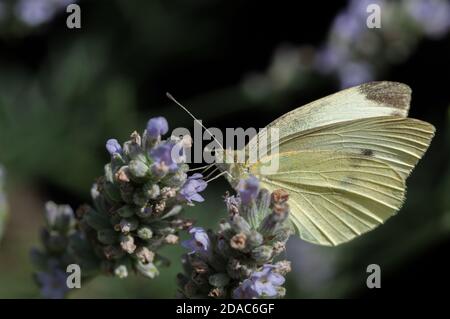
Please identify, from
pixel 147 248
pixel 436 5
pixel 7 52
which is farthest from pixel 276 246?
pixel 7 52

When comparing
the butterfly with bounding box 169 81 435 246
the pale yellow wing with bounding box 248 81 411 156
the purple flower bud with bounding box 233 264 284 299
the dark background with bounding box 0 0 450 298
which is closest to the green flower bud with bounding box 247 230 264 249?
the purple flower bud with bounding box 233 264 284 299

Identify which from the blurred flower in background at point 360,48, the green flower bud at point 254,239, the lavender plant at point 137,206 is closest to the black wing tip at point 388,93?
the lavender plant at point 137,206

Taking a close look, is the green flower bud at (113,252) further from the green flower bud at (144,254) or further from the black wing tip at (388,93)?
the black wing tip at (388,93)

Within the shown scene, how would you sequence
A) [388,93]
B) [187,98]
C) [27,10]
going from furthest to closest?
1. [187,98]
2. [27,10]
3. [388,93]

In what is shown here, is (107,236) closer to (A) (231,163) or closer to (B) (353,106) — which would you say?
(A) (231,163)

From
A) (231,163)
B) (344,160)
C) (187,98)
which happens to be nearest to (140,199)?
(231,163)

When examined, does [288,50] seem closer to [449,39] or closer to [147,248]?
[449,39]
